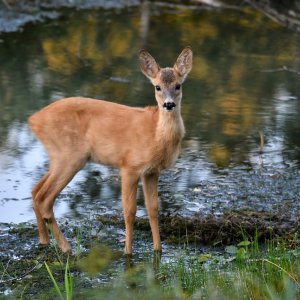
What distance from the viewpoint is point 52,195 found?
8383 mm

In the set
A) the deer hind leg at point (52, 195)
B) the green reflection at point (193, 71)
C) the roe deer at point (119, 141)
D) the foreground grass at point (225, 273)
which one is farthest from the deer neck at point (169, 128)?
the green reflection at point (193, 71)

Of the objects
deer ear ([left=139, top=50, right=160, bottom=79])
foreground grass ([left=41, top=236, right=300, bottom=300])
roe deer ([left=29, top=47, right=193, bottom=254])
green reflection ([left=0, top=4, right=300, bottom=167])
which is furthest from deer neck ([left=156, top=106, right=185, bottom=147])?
green reflection ([left=0, top=4, right=300, bottom=167])

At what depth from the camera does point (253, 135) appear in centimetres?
1227

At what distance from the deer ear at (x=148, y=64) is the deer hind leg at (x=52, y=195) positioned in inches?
37.7

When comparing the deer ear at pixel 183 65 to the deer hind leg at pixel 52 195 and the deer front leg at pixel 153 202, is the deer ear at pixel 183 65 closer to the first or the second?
the deer front leg at pixel 153 202

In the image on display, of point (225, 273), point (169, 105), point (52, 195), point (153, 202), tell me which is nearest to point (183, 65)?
point (169, 105)

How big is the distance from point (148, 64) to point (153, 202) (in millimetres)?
1198

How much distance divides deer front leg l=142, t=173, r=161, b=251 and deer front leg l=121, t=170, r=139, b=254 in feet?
0.59

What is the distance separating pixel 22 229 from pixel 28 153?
2801 millimetres

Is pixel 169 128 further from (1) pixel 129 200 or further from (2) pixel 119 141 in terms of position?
(1) pixel 129 200

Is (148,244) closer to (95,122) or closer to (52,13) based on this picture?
(95,122)

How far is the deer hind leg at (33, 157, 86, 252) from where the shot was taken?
8.30 metres

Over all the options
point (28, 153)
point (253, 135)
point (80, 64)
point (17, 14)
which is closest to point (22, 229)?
point (28, 153)

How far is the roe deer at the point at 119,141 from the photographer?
8.05 m
